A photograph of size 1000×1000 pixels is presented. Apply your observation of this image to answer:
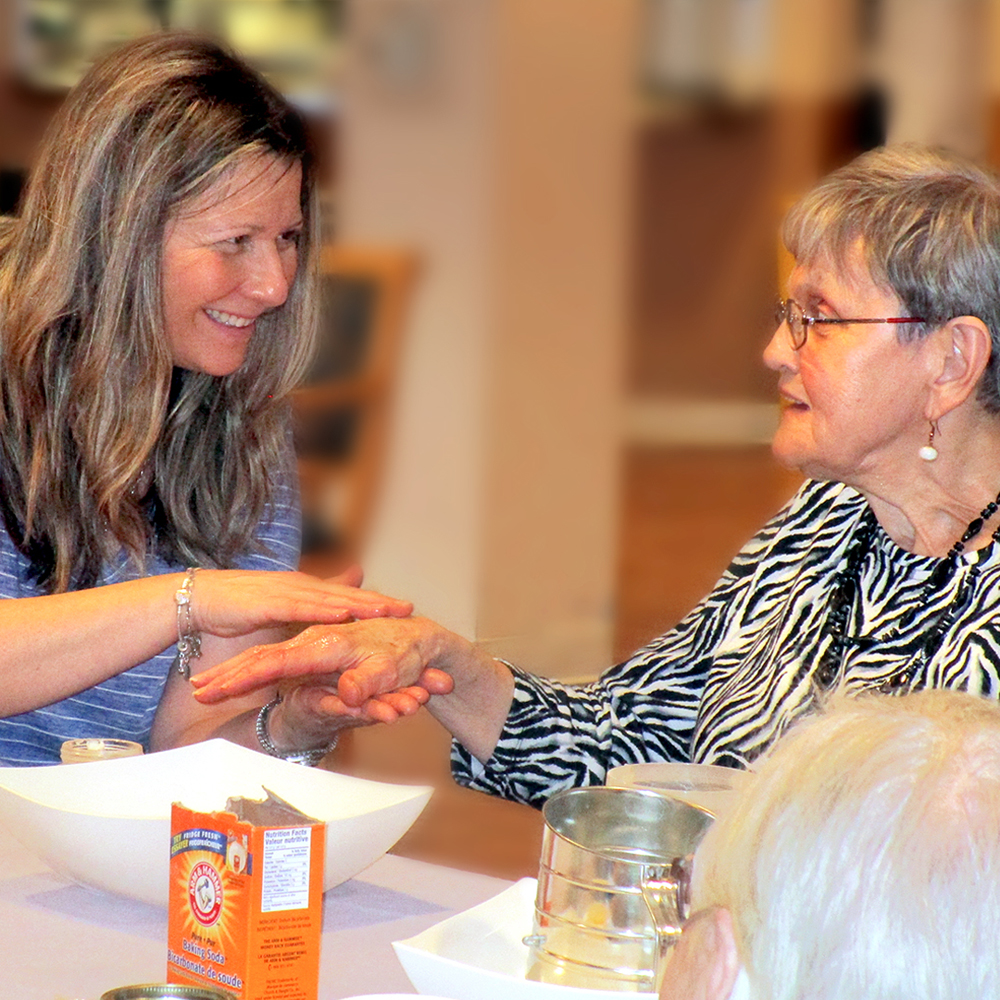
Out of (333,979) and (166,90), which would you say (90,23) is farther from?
(333,979)

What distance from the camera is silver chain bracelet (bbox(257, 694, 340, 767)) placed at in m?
1.55

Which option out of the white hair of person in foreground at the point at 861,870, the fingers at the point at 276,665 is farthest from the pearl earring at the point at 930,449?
the white hair of person in foreground at the point at 861,870

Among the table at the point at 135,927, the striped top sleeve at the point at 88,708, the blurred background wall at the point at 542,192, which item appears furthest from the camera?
the blurred background wall at the point at 542,192

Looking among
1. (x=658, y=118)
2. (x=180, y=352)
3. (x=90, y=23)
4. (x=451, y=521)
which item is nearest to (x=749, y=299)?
(x=180, y=352)

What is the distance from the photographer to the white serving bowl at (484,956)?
937 millimetres

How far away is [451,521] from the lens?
162 inches

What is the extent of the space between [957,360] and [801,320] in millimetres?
173

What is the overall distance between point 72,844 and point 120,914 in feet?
0.23

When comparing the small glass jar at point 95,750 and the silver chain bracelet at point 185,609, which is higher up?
the silver chain bracelet at point 185,609

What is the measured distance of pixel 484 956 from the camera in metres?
1.03

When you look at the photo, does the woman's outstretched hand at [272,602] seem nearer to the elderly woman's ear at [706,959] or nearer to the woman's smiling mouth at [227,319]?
the woman's smiling mouth at [227,319]

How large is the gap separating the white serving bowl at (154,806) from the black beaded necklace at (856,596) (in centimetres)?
52

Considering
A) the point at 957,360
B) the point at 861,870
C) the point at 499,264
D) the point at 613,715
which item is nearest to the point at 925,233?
the point at 957,360

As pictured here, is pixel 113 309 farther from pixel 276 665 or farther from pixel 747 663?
pixel 747 663
